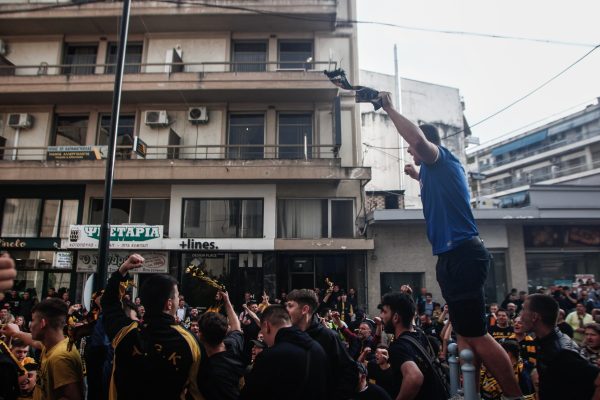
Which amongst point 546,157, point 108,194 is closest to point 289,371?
point 108,194

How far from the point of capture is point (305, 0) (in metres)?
18.8

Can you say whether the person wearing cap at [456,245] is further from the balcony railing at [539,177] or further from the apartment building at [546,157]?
the balcony railing at [539,177]

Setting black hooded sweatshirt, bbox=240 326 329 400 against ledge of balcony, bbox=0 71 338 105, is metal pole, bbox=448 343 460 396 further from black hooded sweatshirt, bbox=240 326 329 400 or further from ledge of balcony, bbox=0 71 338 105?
ledge of balcony, bbox=0 71 338 105

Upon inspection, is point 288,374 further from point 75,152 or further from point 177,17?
point 177,17

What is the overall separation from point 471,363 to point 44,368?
11.2ft

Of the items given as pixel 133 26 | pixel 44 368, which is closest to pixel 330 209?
pixel 133 26

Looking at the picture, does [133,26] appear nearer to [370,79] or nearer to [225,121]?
[225,121]

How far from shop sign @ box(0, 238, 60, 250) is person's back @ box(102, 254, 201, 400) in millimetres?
16766

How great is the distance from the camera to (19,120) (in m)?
18.8

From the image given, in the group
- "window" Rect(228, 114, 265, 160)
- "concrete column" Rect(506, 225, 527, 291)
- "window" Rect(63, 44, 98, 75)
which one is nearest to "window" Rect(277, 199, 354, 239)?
"window" Rect(228, 114, 265, 160)

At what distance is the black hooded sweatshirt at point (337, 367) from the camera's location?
3.38 meters

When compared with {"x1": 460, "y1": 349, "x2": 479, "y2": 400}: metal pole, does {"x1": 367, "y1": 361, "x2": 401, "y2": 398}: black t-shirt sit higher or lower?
lower

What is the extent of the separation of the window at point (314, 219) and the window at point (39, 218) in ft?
29.9

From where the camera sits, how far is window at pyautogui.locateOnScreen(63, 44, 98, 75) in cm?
1988
